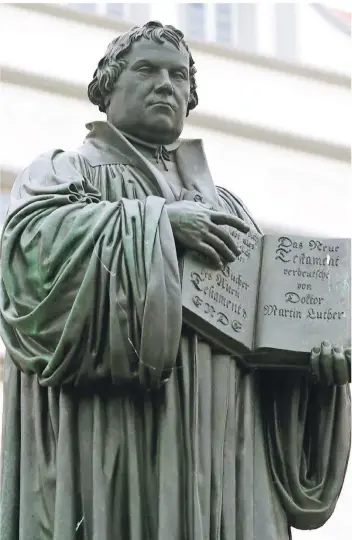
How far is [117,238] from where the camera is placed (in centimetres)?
693

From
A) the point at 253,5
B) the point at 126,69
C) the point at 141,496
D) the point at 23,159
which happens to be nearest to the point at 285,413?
the point at 141,496

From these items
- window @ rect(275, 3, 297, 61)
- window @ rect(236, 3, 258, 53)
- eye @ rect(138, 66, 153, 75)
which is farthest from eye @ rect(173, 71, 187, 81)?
window @ rect(275, 3, 297, 61)

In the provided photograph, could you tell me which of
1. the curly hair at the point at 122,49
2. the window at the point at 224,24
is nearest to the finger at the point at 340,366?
the curly hair at the point at 122,49

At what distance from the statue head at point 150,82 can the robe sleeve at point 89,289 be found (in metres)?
0.63

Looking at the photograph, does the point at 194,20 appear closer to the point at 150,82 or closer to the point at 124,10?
the point at 124,10

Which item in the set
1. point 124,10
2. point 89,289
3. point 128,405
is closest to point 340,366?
point 128,405

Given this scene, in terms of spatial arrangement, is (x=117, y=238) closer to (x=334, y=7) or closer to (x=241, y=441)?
(x=241, y=441)

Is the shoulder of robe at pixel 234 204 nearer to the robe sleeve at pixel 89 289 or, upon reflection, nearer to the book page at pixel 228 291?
the book page at pixel 228 291

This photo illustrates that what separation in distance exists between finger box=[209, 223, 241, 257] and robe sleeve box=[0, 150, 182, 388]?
0.64 ft

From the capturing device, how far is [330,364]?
23.1ft

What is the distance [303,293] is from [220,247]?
456 mm

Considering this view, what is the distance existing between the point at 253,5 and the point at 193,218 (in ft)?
76.2

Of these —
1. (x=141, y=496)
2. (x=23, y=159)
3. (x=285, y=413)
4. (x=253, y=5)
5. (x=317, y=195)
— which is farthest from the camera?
(x=253, y=5)

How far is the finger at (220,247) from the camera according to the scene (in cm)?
701
